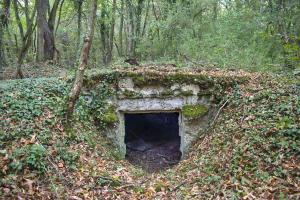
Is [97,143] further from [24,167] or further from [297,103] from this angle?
[297,103]

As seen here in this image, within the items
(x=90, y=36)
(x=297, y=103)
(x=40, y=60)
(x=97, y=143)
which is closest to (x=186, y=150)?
(x=97, y=143)

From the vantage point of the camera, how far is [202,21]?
15.5 metres

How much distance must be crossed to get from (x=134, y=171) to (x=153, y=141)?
16.2ft

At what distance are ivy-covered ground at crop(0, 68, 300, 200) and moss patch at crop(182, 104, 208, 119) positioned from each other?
1.15m

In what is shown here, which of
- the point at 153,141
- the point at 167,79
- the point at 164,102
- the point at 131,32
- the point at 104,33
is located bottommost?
the point at 153,141

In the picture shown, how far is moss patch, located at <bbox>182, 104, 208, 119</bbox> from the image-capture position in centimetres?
940

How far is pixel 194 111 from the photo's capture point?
941 cm

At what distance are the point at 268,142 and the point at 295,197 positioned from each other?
1448 mm

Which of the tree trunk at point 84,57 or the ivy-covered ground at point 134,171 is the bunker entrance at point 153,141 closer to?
the ivy-covered ground at point 134,171

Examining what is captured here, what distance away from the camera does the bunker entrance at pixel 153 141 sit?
1021 cm

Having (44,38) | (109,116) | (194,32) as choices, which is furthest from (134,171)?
(44,38)

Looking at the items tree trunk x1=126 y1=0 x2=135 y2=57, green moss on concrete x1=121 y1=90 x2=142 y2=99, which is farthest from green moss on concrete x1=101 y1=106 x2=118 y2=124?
tree trunk x1=126 y1=0 x2=135 y2=57

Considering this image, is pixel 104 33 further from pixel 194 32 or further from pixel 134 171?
pixel 134 171

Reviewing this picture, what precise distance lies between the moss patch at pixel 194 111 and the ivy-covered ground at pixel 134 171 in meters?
1.15
